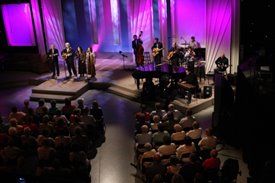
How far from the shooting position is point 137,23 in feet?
52.9

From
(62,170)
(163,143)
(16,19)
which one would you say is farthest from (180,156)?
(16,19)

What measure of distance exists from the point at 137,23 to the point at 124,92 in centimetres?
363

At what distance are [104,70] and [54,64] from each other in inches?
89.4

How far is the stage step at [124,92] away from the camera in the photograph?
13773mm

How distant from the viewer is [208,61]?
15.2 metres

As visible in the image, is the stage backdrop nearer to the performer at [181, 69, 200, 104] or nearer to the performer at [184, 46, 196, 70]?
the performer at [184, 46, 196, 70]

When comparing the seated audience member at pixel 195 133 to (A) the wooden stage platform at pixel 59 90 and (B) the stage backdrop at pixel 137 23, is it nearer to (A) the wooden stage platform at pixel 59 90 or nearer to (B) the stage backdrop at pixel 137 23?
(B) the stage backdrop at pixel 137 23

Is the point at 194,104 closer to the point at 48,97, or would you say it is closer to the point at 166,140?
the point at 166,140

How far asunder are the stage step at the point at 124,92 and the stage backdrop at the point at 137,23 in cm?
294

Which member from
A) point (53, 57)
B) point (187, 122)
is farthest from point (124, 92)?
point (187, 122)

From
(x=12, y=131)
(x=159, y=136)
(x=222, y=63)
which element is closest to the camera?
(x=159, y=136)

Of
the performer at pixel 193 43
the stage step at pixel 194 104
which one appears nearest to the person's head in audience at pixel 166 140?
the stage step at pixel 194 104

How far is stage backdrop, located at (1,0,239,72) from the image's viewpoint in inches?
568

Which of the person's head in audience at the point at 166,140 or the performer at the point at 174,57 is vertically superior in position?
the performer at the point at 174,57
